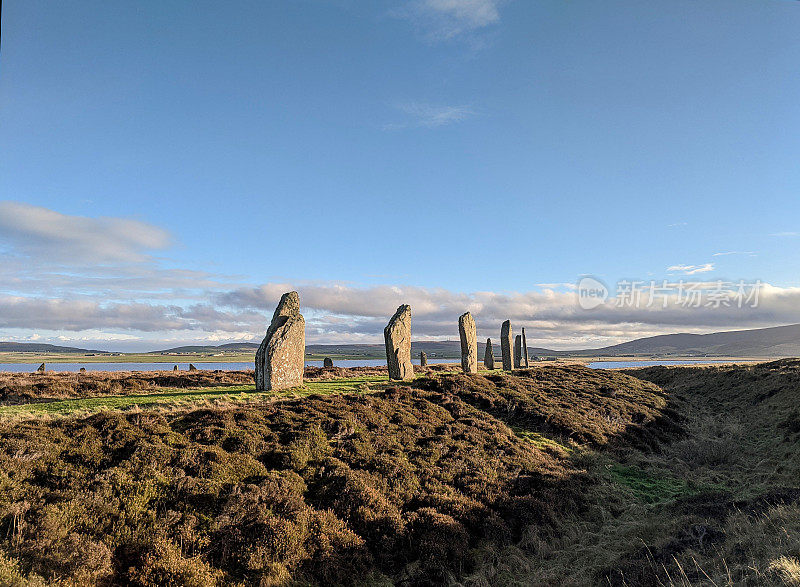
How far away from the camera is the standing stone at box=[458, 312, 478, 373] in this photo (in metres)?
30.4

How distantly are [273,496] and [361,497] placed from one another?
217cm

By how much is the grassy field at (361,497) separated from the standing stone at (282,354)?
38.5 inches

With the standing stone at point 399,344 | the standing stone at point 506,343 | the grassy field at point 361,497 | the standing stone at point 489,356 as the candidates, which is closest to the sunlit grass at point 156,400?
the grassy field at point 361,497

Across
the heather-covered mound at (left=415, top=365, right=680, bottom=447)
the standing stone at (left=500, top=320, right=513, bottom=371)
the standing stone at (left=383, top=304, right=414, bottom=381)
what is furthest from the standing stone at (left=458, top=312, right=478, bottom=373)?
the standing stone at (left=500, top=320, right=513, bottom=371)

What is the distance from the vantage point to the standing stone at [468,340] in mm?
30438

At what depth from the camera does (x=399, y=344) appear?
25312 millimetres

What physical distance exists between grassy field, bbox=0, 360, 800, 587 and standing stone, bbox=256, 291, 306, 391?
98 cm

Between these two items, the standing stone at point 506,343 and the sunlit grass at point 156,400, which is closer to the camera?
the sunlit grass at point 156,400

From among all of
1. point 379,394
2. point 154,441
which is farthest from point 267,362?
point 154,441

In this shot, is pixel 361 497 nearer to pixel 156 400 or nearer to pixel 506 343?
pixel 156 400

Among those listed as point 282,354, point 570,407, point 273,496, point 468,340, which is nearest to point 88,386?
point 282,354

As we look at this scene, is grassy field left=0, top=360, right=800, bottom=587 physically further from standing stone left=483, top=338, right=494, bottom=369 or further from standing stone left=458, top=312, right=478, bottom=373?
standing stone left=483, top=338, right=494, bottom=369

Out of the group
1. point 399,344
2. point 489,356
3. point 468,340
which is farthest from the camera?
point 489,356

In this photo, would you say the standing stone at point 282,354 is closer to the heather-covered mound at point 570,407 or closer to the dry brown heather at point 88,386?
the dry brown heather at point 88,386
